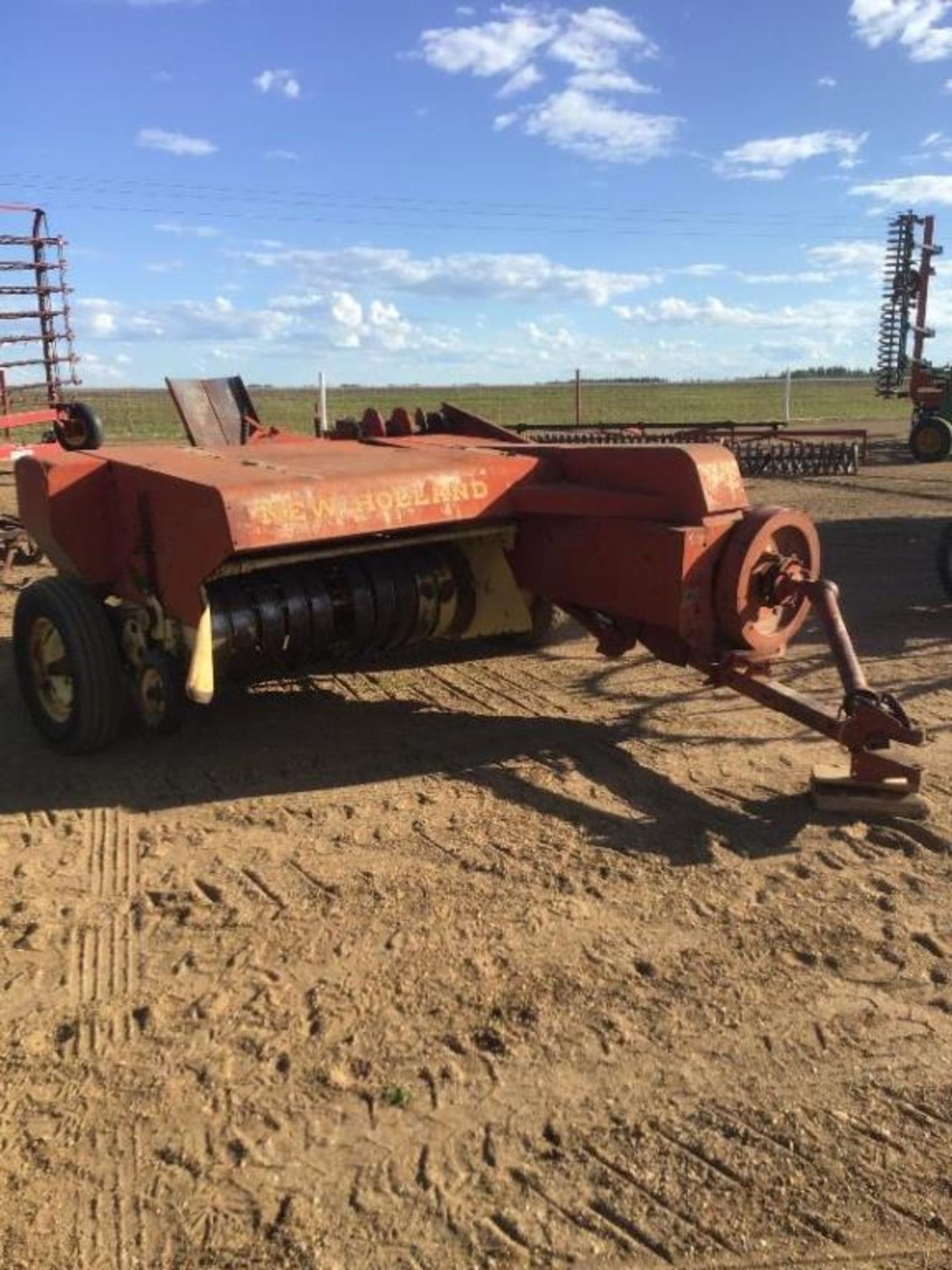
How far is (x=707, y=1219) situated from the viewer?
2.24m

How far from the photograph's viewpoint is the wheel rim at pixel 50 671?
5.05 metres

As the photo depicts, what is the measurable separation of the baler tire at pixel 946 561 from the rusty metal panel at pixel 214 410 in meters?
4.83

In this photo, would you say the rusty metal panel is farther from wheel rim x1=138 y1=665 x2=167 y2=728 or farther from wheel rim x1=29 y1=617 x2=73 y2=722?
wheel rim x1=138 y1=665 x2=167 y2=728

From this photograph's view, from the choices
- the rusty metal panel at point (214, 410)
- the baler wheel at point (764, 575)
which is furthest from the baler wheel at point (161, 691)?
the baler wheel at point (764, 575)

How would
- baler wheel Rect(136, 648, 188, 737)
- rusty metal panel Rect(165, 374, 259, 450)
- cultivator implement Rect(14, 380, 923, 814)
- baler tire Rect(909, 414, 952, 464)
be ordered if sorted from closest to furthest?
cultivator implement Rect(14, 380, 923, 814) → baler wheel Rect(136, 648, 188, 737) → rusty metal panel Rect(165, 374, 259, 450) → baler tire Rect(909, 414, 952, 464)

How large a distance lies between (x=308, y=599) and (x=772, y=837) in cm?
224

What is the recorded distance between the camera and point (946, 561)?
7637mm

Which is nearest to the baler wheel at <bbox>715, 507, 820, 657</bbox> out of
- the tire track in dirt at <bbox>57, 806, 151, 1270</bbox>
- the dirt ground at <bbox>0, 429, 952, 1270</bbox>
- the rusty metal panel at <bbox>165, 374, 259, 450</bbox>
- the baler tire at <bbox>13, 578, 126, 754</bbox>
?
the dirt ground at <bbox>0, 429, 952, 1270</bbox>

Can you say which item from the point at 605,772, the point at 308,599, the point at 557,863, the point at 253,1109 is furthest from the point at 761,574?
the point at 253,1109

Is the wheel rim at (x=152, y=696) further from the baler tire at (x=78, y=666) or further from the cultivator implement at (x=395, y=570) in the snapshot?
the baler tire at (x=78, y=666)

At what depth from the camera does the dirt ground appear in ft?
7.42

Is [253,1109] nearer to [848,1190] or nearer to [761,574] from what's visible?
[848,1190]

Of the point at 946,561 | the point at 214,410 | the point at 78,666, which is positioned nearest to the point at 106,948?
the point at 78,666

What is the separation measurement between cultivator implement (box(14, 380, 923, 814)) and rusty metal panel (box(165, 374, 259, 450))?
0.85 meters
